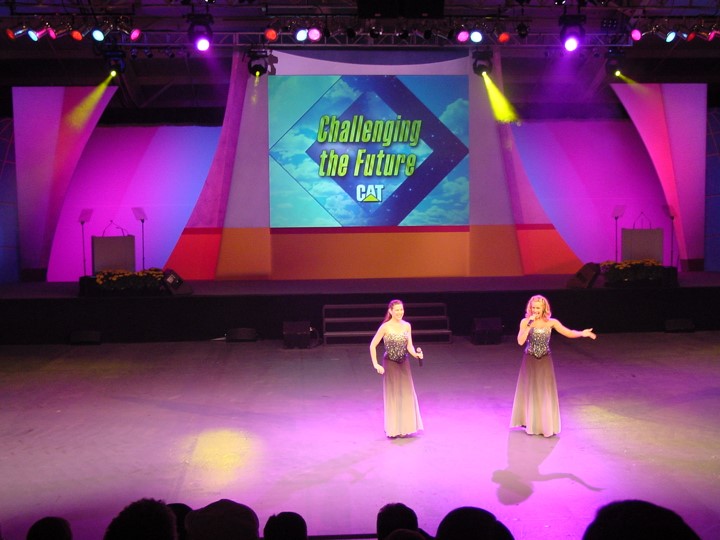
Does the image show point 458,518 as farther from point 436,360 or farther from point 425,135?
point 425,135

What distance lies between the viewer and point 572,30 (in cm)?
1266

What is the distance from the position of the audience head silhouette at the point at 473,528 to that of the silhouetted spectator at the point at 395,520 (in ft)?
1.32

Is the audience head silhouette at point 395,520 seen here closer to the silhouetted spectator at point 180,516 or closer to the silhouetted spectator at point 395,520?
the silhouetted spectator at point 395,520

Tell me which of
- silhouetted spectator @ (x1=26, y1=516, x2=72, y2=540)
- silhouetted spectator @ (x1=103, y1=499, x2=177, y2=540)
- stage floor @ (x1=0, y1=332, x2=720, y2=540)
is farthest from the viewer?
stage floor @ (x1=0, y1=332, x2=720, y2=540)

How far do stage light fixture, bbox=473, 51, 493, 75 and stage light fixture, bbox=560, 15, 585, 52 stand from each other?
2.69 metres

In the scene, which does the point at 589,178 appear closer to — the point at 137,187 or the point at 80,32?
the point at 137,187

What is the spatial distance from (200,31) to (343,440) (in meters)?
8.76

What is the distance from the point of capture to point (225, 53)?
17.4 metres

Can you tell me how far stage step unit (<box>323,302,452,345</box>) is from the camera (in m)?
12.0

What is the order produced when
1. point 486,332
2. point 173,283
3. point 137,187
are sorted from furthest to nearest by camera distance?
point 137,187 → point 173,283 → point 486,332

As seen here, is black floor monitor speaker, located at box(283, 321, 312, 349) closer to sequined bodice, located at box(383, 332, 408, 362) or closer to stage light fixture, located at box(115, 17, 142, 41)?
sequined bodice, located at box(383, 332, 408, 362)

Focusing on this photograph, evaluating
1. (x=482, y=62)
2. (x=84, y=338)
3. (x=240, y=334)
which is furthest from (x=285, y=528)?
(x=482, y=62)

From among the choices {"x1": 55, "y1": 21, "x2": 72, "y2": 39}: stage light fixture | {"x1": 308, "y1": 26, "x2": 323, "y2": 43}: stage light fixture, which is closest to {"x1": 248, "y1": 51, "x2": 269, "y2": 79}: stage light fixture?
{"x1": 308, "y1": 26, "x2": 323, "y2": 43}: stage light fixture

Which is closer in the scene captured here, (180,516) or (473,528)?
(473,528)
